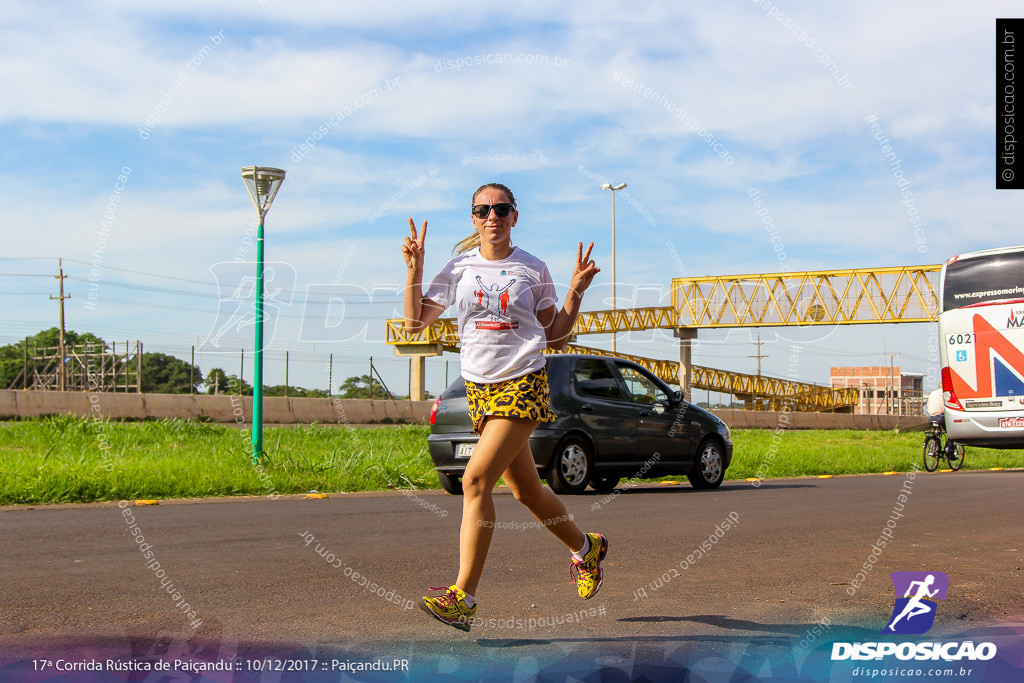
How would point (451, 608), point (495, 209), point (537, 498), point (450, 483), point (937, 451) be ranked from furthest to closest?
point (937, 451)
point (450, 483)
point (537, 498)
point (495, 209)
point (451, 608)

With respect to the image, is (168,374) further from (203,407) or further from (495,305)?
(495,305)

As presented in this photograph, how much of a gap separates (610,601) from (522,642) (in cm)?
103

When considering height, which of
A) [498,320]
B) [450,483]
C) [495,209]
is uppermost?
[495,209]

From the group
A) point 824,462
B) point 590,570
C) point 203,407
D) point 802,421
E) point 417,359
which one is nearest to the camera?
point 590,570

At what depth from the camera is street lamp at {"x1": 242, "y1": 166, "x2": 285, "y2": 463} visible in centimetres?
1337

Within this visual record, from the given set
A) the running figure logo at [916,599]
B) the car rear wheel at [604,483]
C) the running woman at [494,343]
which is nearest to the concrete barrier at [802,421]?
the car rear wheel at [604,483]

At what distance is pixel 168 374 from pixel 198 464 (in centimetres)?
1911

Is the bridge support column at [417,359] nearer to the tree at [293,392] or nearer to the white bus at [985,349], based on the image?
the tree at [293,392]

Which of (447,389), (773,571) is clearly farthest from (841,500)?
(773,571)

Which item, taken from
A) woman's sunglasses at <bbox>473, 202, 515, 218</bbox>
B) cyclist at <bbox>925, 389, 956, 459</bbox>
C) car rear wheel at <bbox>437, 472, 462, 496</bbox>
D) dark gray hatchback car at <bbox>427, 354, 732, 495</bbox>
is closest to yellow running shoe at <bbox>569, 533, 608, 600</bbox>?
woman's sunglasses at <bbox>473, 202, 515, 218</bbox>

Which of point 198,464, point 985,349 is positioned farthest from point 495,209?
point 985,349

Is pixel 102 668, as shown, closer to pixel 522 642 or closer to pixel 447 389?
pixel 522 642

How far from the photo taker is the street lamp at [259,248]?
43.9ft

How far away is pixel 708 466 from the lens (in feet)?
44.8
